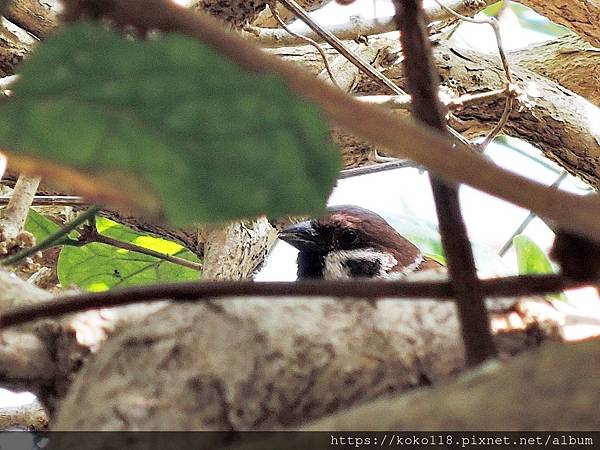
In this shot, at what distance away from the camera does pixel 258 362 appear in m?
0.61

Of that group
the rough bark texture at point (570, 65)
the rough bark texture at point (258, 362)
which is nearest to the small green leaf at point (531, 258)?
the rough bark texture at point (258, 362)

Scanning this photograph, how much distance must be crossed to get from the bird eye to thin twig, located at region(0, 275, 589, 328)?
73.6 inches

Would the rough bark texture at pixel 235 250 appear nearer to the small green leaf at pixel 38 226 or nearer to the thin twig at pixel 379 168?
the thin twig at pixel 379 168

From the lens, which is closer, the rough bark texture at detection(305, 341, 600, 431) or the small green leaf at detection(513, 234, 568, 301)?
the rough bark texture at detection(305, 341, 600, 431)

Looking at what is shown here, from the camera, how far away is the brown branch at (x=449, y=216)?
516mm

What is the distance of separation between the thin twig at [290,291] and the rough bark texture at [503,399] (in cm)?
10

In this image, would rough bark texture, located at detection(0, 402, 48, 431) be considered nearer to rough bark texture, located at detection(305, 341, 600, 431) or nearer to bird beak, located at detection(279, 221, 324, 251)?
bird beak, located at detection(279, 221, 324, 251)

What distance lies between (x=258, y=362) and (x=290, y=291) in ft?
0.32

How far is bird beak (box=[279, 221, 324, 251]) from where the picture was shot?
2420 millimetres

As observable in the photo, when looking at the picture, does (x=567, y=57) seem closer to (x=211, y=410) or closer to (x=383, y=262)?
(x=383, y=262)

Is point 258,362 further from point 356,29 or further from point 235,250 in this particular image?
point 356,29

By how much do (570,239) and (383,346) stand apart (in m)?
0.19

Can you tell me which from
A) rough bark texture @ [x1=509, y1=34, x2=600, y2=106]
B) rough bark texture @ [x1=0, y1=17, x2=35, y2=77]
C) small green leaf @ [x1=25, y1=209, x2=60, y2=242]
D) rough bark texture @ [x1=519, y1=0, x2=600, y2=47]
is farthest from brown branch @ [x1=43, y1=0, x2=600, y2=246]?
rough bark texture @ [x1=509, y1=34, x2=600, y2=106]

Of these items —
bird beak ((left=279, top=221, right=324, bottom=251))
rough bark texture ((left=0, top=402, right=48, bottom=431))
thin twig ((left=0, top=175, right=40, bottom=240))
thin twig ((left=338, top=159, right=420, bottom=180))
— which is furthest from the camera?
bird beak ((left=279, top=221, right=324, bottom=251))
